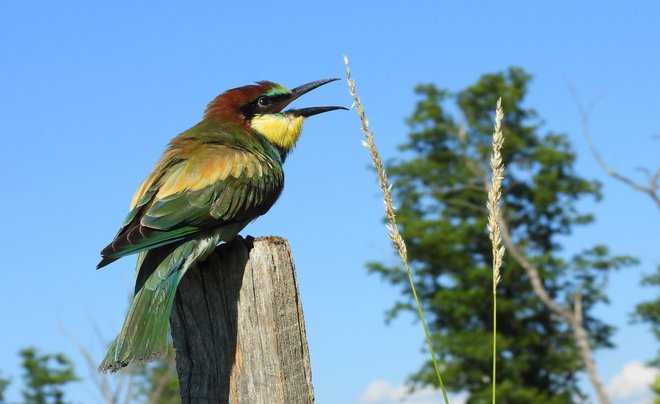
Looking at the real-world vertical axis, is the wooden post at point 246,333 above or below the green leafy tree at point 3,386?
below

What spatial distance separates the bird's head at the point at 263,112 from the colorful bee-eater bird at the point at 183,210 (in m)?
0.06

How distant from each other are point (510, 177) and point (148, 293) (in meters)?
25.4

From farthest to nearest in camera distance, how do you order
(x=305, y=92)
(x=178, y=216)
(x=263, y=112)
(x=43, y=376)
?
(x=43, y=376) < (x=305, y=92) < (x=263, y=112) < (x=178, y=216)

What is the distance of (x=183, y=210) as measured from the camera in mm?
4000

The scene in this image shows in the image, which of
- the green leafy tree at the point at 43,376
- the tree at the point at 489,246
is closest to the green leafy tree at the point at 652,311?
the tree at the point at 489,246

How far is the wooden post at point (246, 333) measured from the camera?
10.9 feet

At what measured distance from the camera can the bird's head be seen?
17.7 feet

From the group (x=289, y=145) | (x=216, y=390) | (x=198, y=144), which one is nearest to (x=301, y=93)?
(x=289, y=145)

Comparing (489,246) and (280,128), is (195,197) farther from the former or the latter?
(489,246)

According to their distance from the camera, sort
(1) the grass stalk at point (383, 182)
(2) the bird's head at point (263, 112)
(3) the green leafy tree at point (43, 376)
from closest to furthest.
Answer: (1) the grass stalk at point (383, 182)
(2) the bird's head at point (263, 112)
(3) the green leafy tree at point (43, 376)

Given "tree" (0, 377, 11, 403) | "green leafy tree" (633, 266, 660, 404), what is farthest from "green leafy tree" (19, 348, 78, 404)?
"green leafy tree" (633, 266, 660, 404)

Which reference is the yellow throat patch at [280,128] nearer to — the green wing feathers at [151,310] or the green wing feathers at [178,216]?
the green wing feathers at [178,216]

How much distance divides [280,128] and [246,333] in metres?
Answer: 2.30

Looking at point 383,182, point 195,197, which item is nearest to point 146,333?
point 195,197
